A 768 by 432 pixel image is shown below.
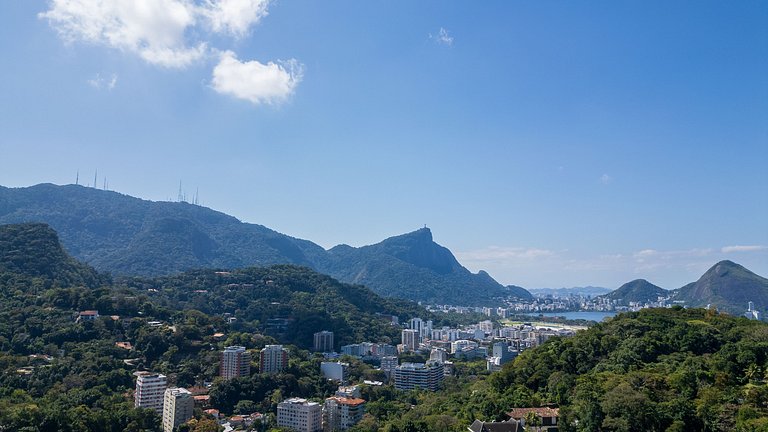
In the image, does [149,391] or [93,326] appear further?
[93,326]

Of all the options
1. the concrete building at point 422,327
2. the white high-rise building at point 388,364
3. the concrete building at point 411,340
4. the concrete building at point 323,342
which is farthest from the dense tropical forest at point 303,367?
the concrete building at point 422,327

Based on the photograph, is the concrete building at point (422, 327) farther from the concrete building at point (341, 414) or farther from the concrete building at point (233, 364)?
the concrete building at point (341, 414)

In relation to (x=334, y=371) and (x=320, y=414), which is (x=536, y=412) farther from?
(x=334, y=371)

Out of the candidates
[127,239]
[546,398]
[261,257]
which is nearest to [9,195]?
[127,239]

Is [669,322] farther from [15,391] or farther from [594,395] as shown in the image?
[15,391]

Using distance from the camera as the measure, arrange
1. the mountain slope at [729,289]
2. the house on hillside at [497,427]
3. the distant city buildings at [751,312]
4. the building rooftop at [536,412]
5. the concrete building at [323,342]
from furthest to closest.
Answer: the mountain slope at [729,289] → the distant city buildings at [751,312] → the concrete building at [323,342] → the building rooftop at [536,412] → the house on hillside at [497,427]

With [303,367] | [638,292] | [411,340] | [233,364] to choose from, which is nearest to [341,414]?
[303,367]

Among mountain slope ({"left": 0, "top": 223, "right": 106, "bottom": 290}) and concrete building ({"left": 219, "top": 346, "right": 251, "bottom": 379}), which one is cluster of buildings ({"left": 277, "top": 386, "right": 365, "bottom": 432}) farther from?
mountain slope ({"left": 0, "top": 223, "right": 106, "bottom": 290})
